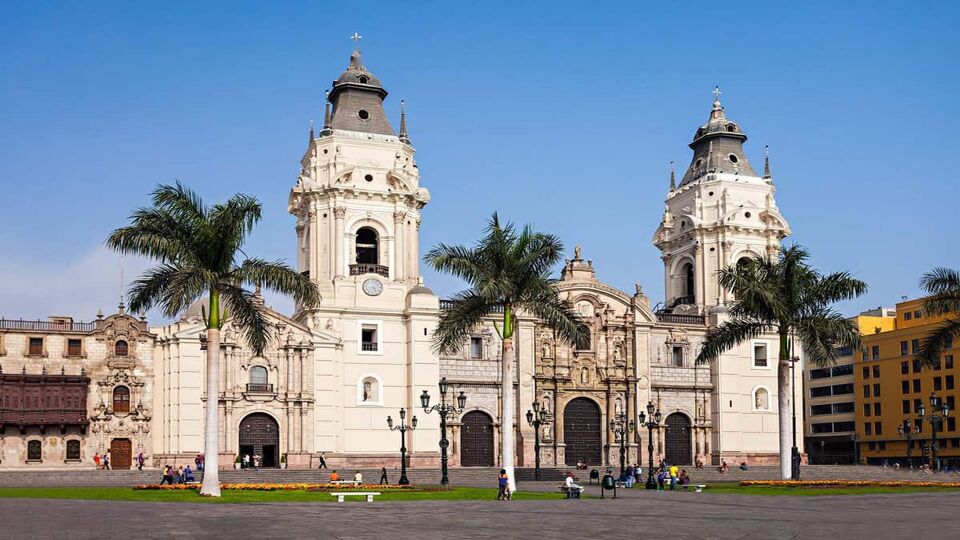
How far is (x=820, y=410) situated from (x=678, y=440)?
112 ft

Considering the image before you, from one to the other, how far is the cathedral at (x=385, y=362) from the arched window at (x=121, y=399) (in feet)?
0.71

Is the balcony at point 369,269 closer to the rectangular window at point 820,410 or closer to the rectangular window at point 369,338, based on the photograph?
the rectangular window at point 369,338

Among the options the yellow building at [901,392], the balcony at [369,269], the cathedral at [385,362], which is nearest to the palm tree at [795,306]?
the cathedral at [385,362]

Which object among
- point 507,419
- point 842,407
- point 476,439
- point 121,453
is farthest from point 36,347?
point 842,407

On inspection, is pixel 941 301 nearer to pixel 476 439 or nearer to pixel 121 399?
pixel 476 439

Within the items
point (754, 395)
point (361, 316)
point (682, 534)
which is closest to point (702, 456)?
point (754, 395)

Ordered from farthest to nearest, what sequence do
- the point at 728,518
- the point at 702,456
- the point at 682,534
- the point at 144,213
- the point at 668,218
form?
the point at 668,218, the point at 702,456, the point at 144,213, the point at 728,518, the point at 682,534

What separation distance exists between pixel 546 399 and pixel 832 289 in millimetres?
25259

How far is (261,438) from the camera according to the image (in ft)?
222

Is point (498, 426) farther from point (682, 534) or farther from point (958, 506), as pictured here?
point (682, 534)

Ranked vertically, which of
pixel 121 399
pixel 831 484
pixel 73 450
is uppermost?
pixel 121 399

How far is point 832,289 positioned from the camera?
52969 millimetres

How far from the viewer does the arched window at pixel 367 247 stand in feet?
237

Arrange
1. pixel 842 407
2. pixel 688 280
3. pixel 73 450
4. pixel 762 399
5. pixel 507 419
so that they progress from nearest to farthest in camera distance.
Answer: pixel 507 419 < pixel 73 450 < pixel 762 399 < pixel 688 280 < pixel 842 407
